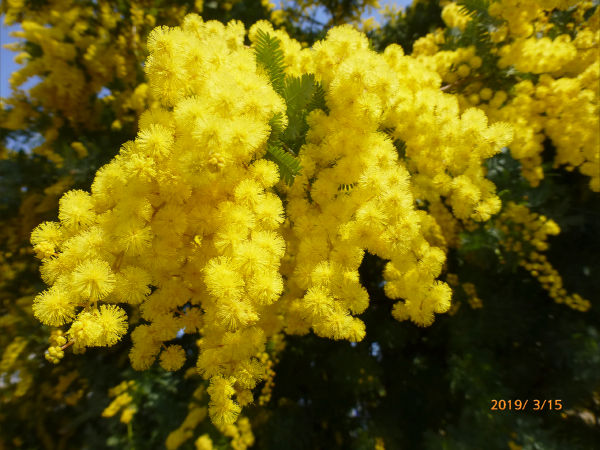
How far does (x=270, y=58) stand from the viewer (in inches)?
58.9

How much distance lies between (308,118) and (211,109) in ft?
1.67

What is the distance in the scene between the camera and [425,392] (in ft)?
11.3

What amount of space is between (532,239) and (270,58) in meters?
2.62

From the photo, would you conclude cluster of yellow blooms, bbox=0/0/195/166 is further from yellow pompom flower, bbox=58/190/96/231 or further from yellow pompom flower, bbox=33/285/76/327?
yellow pompom flower, bbox=33/285/76/327

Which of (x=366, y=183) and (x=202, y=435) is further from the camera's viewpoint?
(x=202, y=435)

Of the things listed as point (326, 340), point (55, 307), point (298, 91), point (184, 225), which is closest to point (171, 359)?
point (55, 307)

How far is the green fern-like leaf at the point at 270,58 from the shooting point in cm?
149

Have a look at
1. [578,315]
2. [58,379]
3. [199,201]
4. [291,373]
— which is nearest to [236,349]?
[199,201]

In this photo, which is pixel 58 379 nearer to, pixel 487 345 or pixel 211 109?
pixel 211 109

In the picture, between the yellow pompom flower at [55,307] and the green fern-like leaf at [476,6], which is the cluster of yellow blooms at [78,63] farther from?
the green fern-like leaf at [476,6]

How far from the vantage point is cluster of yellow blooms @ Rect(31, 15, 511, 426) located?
1139mm
